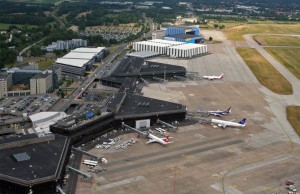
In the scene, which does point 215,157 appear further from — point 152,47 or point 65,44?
point 65,44

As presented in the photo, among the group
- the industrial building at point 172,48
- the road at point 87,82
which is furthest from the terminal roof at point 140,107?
the industrial building at point 172,48

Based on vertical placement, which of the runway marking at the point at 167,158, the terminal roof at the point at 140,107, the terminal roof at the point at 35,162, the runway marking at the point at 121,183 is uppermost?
the terminal roof at the point at 140,107

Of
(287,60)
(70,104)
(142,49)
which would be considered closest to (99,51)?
(142,49)

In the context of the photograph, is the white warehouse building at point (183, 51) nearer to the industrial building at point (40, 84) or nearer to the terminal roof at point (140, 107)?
the industrial building at point (40, 84)

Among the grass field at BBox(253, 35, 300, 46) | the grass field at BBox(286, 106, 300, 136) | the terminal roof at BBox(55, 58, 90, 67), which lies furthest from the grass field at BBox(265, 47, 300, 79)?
the terminal roof at BBox(55, 58, 90, 67)

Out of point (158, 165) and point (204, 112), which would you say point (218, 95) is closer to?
point (204, 112)

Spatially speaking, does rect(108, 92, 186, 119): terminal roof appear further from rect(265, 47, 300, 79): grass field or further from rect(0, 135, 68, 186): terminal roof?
rect(265, 47, 300, 79): grass field
